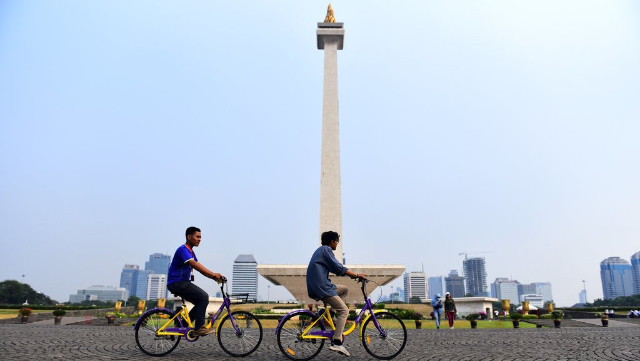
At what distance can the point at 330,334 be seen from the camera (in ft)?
22.4

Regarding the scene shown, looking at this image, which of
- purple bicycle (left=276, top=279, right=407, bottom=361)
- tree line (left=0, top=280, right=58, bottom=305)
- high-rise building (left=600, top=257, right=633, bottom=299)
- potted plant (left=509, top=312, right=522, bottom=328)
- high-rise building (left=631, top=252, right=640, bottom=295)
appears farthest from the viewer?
high-rise building (left=600, top=257, right=633, bottom=299)

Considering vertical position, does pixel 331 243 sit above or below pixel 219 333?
above

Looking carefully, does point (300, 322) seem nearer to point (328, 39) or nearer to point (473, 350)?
point (473, 350)

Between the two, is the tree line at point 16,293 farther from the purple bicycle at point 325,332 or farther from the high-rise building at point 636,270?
the high-rise building at point 636,270

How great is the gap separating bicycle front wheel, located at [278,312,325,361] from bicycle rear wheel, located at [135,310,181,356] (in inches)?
73.1

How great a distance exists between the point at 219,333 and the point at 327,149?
1121 inches

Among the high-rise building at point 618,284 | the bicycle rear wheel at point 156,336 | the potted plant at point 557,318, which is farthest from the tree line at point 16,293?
the high-rise building at point 618,284

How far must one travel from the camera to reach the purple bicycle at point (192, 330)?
7.26 m

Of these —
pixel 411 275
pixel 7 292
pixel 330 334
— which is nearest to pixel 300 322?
pixel 330 334

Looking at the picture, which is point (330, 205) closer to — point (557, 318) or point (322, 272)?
point (557, 318)

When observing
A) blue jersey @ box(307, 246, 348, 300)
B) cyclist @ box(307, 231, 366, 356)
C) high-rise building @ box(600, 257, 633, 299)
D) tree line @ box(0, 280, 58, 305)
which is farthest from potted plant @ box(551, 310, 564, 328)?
high-rise building @ box(600, 257, 633, 299)

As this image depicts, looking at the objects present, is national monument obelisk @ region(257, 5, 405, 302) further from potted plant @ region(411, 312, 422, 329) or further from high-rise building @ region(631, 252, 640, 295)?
high-rise building @ region(631, 252, 640, 295)

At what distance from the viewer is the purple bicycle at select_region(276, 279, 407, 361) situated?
6883mm

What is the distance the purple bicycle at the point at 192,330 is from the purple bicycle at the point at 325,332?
1.90 ft
